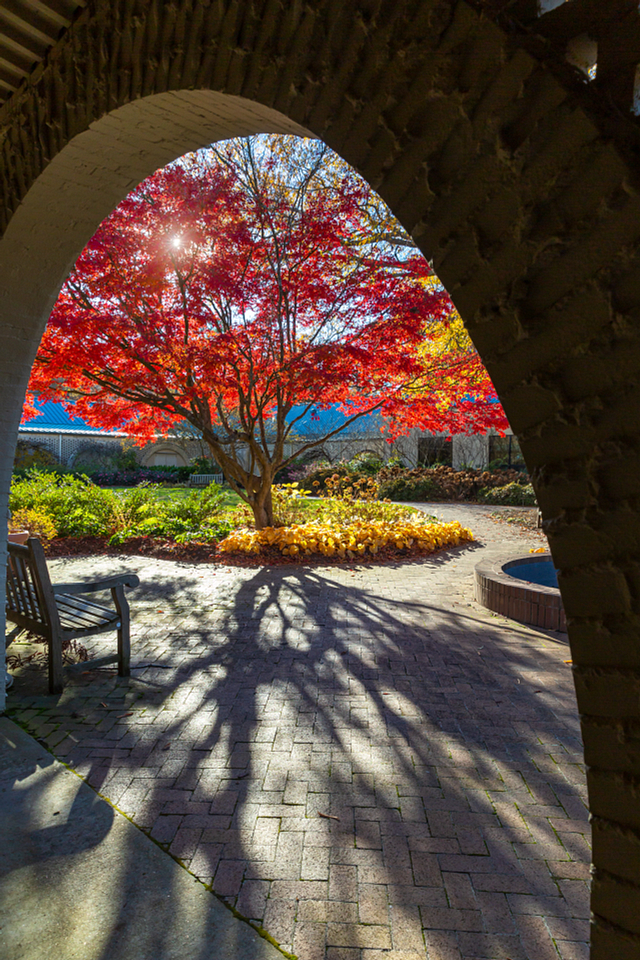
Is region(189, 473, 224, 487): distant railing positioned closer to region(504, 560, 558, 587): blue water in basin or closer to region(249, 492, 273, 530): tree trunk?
region(249, 492, 273, 530): tree trunk

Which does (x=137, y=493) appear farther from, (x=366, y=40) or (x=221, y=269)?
(x=366, y=40)

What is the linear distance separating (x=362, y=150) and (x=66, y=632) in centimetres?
355

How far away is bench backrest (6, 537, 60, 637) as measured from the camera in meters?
3.56

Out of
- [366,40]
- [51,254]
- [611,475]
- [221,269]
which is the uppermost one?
[221,269]

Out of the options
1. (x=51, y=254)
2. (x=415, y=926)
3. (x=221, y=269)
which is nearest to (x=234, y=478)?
(x=221, y=269)

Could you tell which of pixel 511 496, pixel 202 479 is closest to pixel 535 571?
pixel 511 496

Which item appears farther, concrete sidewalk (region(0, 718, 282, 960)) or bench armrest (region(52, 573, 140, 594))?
bench armrest (region(52, 573, 140, 594))

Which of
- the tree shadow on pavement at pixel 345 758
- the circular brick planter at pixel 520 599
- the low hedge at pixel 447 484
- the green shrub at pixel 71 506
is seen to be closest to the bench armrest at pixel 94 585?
the tree shadow on pavement at pixel 345 758

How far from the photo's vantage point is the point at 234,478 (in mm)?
9125

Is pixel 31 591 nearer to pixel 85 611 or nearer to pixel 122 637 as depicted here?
pixel 85 611

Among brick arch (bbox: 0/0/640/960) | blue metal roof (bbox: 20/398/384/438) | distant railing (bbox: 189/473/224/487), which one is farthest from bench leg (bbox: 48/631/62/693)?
distant railing (bbox: 189/473/224/487)

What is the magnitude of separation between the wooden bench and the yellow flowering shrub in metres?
4.24

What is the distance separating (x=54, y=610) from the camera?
3.57m

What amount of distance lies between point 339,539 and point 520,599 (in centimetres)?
358
